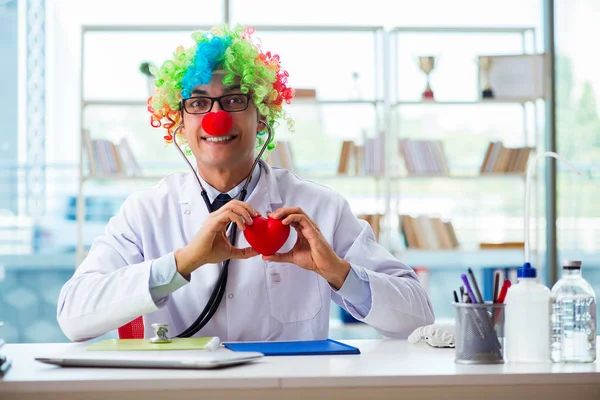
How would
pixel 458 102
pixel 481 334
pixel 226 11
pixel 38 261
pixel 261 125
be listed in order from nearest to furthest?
pixel 481 334 → pixel 261 125 → pixel 458 102 → pixel 226 11 → pixel 38 261

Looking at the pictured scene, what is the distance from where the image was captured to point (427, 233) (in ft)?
14.5

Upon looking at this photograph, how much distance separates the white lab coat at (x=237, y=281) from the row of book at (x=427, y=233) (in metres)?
2.20

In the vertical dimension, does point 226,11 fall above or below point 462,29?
above

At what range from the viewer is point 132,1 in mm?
4801

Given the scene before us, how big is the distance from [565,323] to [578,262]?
0.37ft

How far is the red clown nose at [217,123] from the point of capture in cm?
204

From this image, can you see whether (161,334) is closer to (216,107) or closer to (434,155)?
(216,107)

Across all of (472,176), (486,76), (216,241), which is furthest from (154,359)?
(486,76)

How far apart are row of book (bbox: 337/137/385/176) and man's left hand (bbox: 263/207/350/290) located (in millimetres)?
2560

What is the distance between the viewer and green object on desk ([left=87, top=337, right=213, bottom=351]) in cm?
150

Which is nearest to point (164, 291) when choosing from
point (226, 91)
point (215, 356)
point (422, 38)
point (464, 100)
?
point (215, 356)

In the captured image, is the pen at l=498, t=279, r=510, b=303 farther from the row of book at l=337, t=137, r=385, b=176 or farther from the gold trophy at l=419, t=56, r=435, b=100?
the gold trophy at l=419, t=56, r=435, b=100

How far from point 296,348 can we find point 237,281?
0.49 metres

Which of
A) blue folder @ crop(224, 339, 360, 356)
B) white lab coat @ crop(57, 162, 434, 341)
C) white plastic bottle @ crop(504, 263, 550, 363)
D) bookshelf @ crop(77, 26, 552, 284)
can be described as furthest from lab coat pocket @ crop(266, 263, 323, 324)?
bookshelf @ crop(77, 26, 552, 284)
